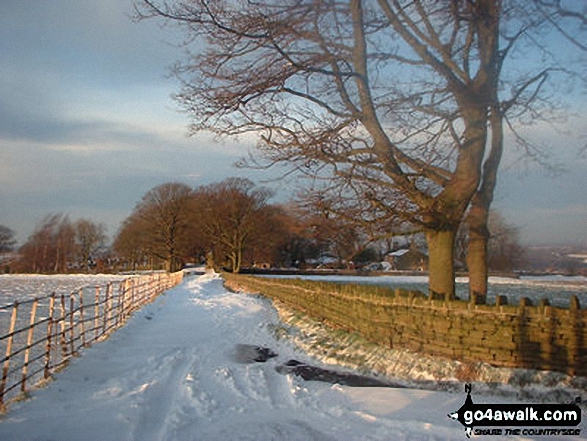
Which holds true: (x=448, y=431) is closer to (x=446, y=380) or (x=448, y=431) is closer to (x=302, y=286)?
(x=446, y=380)

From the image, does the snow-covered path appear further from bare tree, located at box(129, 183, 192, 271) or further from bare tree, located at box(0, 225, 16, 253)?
bare tree, located at box(0, 225, 16, 253)

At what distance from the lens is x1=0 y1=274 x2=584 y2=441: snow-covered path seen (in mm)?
5117

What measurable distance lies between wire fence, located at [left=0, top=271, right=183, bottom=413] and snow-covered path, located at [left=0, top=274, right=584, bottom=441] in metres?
0.42

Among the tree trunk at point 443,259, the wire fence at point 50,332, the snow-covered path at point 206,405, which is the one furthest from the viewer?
the tree trunk at point 443,259

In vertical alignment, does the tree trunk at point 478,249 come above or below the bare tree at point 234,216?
below

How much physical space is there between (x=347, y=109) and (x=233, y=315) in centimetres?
974

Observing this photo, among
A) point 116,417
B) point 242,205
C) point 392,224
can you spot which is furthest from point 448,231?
point 242,205

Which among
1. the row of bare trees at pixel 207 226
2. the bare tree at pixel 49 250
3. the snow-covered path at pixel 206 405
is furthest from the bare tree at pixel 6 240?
the snow-covered path at pixel 206 405

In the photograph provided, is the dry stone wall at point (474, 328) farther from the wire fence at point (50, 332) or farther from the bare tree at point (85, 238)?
the bare tree at point (85, 238)

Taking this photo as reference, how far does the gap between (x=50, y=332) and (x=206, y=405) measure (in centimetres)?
315

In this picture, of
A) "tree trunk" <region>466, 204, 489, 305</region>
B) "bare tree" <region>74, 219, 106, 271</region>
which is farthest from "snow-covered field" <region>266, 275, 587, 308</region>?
"bare tree" <region>74, 219, 106, 271</region>

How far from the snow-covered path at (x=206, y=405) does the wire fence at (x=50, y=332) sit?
42cm

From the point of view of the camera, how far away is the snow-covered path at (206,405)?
16.8ft

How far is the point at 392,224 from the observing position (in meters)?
9.68
